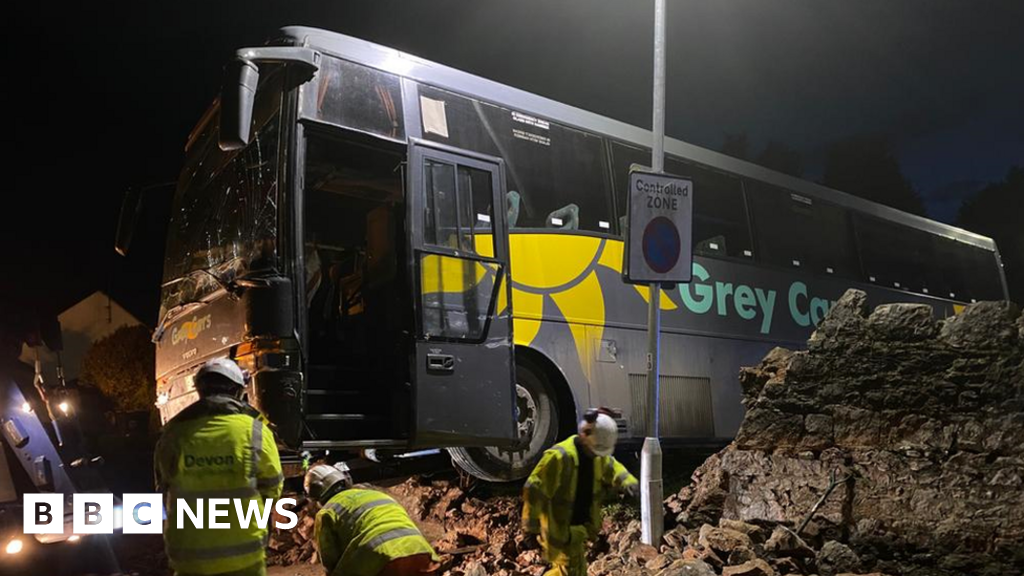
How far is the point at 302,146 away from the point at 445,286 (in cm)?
150

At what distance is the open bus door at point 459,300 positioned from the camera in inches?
218

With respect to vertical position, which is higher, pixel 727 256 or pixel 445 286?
pixel 727 256

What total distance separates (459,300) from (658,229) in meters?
1.66

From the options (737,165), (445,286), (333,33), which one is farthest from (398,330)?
(737,165)

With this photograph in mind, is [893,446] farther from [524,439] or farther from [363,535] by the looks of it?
[363,535]

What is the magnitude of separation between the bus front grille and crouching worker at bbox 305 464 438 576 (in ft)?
15.4

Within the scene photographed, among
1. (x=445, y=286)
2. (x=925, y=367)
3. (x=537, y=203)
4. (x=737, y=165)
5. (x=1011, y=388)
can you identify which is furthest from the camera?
(x=737, y=165)

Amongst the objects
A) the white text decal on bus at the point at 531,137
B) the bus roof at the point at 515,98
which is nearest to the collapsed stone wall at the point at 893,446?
the white text decal on bus at the point at 531,137

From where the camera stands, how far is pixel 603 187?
7.78m

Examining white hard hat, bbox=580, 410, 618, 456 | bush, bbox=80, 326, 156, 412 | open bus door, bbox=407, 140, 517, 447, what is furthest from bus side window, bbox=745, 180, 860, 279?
bush, bbox=80, 326, 156, 412

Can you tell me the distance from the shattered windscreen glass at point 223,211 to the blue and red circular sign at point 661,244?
278cm

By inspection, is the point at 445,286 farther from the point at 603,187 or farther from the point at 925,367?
the point at 925,367

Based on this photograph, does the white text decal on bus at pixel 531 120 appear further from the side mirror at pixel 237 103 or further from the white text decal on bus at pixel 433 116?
the side mirror at pixel 237 103

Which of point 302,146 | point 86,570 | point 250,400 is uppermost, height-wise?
point 302,146
